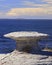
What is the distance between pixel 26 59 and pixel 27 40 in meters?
1.17

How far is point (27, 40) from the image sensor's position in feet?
61.8

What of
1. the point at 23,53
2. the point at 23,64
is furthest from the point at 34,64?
the point at 23,53

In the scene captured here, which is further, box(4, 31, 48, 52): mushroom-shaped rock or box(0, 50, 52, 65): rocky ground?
box(4, 31, 48, 52): mushroom-shaped rock

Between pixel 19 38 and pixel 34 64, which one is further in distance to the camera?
pixel 19 38

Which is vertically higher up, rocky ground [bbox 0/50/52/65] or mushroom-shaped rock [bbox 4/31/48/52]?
mushroom-shaped rock [bbox 4/31/48/52]

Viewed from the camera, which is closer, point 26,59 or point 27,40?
point 26,59

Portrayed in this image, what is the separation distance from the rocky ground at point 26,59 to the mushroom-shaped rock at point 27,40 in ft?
1.35

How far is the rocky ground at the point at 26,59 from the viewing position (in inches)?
695

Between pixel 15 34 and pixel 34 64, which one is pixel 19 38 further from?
pixel 34 64

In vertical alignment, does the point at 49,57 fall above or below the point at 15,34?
below

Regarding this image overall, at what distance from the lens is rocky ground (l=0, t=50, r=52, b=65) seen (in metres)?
17.7

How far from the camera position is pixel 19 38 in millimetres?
18656

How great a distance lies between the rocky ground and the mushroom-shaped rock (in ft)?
1.35

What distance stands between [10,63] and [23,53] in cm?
128
